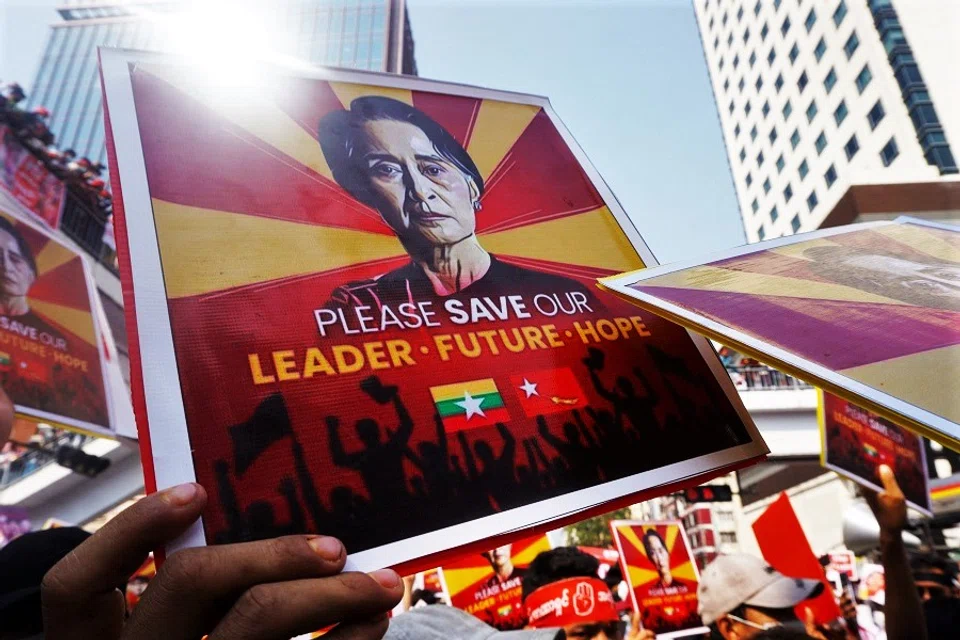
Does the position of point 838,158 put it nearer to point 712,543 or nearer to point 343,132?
point 712,543

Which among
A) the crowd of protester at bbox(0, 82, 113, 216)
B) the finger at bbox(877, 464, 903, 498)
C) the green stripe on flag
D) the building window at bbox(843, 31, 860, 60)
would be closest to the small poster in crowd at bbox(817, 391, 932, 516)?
the finger at bbox(877, 464, 903, 498)

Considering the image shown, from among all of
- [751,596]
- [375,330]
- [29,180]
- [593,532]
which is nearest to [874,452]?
[751,596]

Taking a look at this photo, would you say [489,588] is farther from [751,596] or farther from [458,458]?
[458,458]

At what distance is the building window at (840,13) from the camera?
31.7m

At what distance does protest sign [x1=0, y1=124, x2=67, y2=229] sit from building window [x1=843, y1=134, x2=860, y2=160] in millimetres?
35819

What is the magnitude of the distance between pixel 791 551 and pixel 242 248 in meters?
3.24

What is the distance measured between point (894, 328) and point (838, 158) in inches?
1520

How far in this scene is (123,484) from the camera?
37.4 feet

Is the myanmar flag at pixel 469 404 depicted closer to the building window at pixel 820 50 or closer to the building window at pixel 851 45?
the building window at pixel 851 45

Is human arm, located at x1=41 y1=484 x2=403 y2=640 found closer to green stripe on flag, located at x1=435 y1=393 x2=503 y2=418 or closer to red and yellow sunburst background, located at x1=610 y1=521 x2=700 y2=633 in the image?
green stripe on flag, located at x1=435 y1=393 x2=503 y2=418

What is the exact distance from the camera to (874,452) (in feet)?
9.56

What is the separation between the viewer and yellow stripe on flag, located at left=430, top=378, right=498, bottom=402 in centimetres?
83

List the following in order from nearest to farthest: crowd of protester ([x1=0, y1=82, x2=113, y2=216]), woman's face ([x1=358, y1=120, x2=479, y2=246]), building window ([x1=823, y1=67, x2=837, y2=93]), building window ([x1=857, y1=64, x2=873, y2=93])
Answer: woman's face ([x1=358, y1=120, x2=479, y2=246]), crowd of protester ([x1=0, y1=82, x2=113, y2=216]), building window ([x1=857, y1=64, x2=873, y2=93]), building window ([x1=823, y1=67, x2=837, y2=93])

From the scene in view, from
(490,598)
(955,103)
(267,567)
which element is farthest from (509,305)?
(955,103)
